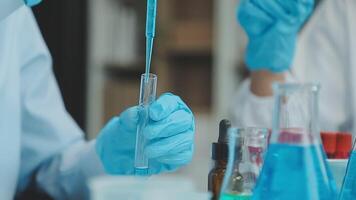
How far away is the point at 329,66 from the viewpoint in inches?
55.9

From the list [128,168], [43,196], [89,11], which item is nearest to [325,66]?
[128,168]

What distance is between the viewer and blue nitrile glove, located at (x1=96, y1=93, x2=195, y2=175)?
2.73 feet

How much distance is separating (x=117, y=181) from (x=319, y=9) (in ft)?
3.44

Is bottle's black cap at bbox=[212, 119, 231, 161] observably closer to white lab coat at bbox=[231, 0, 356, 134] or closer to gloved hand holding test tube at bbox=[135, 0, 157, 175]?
gloved hand holding test tube at bbox=[135, 0, 157, 175]

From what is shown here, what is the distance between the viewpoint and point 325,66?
1.42 metres

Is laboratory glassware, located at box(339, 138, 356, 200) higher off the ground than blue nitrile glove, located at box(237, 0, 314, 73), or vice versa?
blue nitrile glove, located at box(237, 0, 314, 73)

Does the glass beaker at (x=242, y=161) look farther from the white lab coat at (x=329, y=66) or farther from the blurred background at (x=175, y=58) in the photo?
the blurred background at (x=175, y=58)

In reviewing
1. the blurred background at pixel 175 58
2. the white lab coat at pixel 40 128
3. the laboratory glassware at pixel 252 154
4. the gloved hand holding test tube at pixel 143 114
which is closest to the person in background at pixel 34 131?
the white lab coat at pixel 40 128

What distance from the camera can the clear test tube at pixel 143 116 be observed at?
736mm

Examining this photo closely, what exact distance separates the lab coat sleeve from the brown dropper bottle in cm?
59

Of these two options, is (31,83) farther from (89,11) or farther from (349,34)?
(89,11)

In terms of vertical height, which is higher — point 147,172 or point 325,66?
point 325,66

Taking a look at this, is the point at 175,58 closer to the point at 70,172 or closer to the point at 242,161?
the point at 70,172

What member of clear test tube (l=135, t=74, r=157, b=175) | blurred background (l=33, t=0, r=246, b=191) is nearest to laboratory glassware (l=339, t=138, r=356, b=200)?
clear test tube (l=135, t=74, r=157, b=175)
